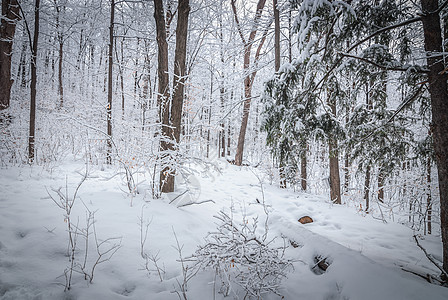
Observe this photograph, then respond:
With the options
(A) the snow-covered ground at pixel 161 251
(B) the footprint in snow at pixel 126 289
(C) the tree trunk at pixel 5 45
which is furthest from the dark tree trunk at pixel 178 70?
(C) the tree trunk at pixel 5 45

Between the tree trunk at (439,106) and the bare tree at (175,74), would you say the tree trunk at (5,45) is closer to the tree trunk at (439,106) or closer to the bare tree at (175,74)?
the bare tree at (175,74)

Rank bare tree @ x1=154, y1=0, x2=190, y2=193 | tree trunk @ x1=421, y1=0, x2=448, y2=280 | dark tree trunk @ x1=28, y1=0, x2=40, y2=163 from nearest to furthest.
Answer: tree trunk @ x1=421, y1=0, x2=448, y2=280 → bare tree @ x1=154, y1=0, x2=190, y2=193 → dark tree trunk @ x1=28, y1=0, x2=40, y2=163

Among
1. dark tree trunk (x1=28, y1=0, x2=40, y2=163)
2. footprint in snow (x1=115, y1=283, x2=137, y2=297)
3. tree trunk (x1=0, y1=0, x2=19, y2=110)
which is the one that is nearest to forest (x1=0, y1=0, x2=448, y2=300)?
footprint in snow (x1=115, y1=283, x2=137, y2=297)

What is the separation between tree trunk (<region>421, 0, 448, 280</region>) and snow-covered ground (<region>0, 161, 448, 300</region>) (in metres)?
0.80

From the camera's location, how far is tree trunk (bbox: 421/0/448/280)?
218cm

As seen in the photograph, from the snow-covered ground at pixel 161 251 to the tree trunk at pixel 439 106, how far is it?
2.62 ft

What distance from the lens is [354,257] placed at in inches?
89.3

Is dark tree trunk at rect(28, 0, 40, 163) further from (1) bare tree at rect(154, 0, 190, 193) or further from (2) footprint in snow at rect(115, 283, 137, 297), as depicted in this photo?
(2) footprint in snow at rect(115, 283, 137, 297)

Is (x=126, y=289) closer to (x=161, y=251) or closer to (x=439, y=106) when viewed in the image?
(x=161, y=251)

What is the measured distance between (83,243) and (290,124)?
3356 mm

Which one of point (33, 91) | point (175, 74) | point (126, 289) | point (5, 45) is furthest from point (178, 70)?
point (5, 45)

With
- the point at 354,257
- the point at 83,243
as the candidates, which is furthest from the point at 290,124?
the point at 83,243

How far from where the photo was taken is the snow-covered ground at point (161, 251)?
72.4 inches

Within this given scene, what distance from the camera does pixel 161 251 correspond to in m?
2.57
